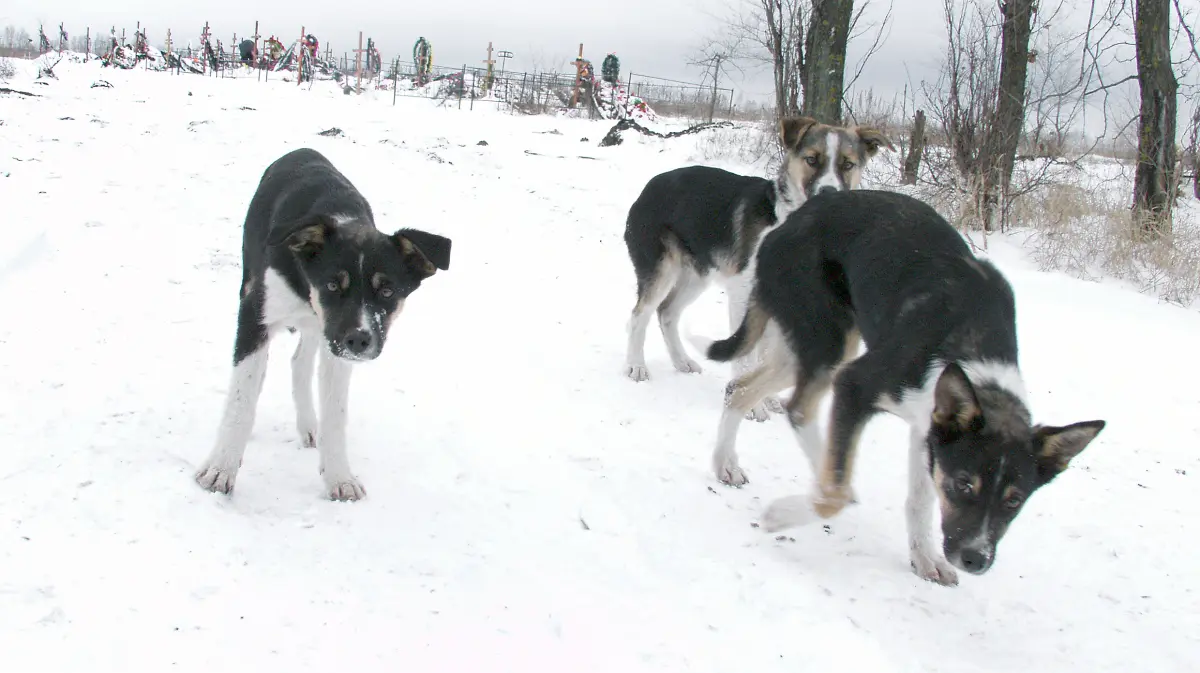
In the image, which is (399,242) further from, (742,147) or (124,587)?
(742,147)

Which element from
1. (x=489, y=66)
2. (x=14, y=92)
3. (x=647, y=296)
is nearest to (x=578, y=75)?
(x=489, y=66)

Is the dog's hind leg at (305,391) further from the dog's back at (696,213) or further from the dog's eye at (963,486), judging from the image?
the dog's eye at (963,486)

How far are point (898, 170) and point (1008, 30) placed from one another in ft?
9.83

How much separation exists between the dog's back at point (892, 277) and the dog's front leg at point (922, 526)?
0.51 m

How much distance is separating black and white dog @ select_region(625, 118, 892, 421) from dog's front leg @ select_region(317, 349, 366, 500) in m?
2.82

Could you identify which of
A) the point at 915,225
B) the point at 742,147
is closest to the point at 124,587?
the point at 915,225

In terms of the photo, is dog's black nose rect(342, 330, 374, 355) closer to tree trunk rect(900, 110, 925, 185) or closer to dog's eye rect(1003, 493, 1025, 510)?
dog's eye rect(1003, 493, 1025, 510)

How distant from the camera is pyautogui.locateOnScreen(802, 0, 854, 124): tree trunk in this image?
11.8m

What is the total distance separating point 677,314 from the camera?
22.5 feet

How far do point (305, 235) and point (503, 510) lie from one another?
1637 mm

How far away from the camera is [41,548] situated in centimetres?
309

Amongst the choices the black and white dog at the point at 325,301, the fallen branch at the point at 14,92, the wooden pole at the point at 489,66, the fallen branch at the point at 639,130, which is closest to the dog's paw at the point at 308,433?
the black and white dog at the point at 325,301

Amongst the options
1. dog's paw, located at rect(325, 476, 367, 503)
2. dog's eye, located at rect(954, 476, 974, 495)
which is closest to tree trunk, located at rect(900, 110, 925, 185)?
dog's eye, located at rect(954, 476, 974, 495)

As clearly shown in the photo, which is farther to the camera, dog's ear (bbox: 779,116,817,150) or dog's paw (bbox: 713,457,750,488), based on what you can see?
dog's ear (bbox: 779,116,817,150)
